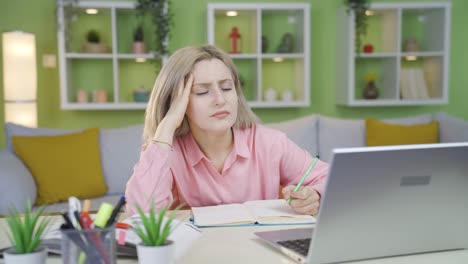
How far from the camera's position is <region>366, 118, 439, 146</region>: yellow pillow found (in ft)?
11.0

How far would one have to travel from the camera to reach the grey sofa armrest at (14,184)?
273 cm

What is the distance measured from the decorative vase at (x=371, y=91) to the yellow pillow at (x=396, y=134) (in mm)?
707

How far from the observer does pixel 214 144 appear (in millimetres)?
1719

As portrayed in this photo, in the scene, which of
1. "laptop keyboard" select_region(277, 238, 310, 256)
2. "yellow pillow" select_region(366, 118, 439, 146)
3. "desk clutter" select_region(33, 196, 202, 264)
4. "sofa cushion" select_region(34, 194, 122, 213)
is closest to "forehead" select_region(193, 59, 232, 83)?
"laptop keyboard" select_region(277, 238, 310, 256)

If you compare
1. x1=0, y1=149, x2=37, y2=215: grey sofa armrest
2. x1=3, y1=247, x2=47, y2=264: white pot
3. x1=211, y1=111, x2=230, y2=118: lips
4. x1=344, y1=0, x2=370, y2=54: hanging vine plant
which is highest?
x1=344, y1=0, x2=370, y2=54: hanging vine plant

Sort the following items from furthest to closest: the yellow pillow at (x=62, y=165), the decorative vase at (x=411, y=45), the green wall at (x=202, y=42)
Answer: the decorative vase at (x=411, y=45)
the green wall at (x=202, y=42)
the yellow pillow at (x=62, y=165)

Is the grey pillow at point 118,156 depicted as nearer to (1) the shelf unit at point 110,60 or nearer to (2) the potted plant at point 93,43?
(1) the shelf unit at point 110,60

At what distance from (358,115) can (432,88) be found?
603mm

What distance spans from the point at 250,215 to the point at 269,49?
300 centimetres

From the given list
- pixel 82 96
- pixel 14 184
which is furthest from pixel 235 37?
pixel 14 184

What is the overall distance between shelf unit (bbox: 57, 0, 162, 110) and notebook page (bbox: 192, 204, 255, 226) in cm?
253

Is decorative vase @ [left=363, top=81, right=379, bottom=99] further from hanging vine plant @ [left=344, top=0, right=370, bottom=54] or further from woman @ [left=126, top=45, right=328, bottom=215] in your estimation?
woman @ [left=126, top=45, right=328, bottom=215]

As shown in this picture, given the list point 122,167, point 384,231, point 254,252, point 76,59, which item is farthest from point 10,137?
point 384,231

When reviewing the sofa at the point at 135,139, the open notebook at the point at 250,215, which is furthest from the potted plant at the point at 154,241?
the sofa at the point at 135,139
